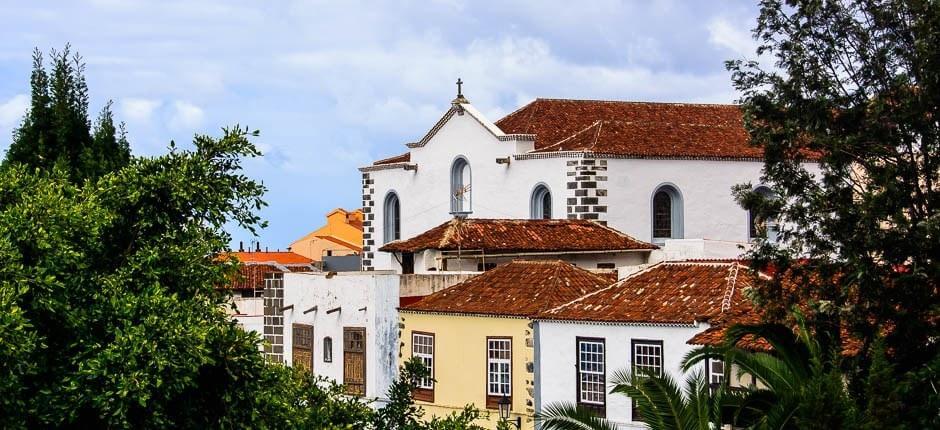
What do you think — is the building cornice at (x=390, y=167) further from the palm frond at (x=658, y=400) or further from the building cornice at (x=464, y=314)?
the palm frond at (x=658, y=400)

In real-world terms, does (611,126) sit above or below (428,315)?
above

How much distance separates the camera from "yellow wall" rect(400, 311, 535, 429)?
117 feet

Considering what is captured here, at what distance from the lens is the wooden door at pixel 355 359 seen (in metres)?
40.2

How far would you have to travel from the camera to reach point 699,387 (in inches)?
925

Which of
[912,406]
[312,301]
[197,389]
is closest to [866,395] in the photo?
[912,406]

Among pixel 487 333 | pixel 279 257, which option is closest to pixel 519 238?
pixel 487 333

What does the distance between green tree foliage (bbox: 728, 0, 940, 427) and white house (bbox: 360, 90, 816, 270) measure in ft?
69.0

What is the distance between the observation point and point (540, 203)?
51656 millimetres

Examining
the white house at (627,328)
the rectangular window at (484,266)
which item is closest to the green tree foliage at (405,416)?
the white house at (627,328)

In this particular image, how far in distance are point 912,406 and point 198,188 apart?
969 cm

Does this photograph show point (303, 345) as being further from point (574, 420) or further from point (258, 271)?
point (258, 271)

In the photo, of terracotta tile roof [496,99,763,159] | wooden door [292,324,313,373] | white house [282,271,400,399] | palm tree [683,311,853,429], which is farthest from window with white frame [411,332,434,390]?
terracotta tile roof [496,99,763,159]

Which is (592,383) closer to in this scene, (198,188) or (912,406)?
(912,406)

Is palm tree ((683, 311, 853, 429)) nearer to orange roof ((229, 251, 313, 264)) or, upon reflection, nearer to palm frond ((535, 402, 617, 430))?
palm frond ((535, 402, 617, 430))
